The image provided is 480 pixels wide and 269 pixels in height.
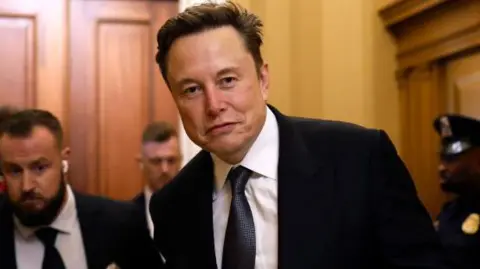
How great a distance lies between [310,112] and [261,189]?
176 centimetres

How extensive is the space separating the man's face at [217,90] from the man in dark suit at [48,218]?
2.39 feet

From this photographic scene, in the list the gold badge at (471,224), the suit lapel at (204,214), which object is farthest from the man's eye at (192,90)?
the gold badge at (471,224)

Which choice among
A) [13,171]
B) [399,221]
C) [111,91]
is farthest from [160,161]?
[399,221]

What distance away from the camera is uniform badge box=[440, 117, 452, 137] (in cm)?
238

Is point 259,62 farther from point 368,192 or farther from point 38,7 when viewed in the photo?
point 38,7

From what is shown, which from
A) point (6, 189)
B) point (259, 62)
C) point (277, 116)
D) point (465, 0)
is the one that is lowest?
point (6, 189)

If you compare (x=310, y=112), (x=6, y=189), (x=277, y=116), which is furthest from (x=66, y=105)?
(x=277, y=116)

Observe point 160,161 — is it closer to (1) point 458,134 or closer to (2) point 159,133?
(2) point 159,133

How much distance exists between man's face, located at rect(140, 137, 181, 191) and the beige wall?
1.71 ft

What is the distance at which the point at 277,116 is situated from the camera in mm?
1385

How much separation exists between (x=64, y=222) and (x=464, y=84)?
59.2 inches

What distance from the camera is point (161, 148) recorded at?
2.80m

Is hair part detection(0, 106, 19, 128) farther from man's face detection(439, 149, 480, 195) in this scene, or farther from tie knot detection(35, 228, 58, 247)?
man's face detection(439, 149, 480, 195)

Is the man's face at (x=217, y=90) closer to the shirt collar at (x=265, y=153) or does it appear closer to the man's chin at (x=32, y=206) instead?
the shirt collar at (x=265, y=153)
